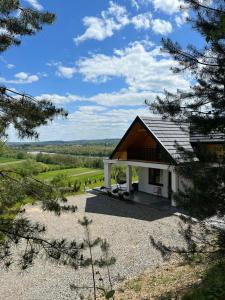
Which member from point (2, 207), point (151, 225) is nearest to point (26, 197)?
point (2, 207)

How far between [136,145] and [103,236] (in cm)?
858

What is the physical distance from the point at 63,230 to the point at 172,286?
6361 mm

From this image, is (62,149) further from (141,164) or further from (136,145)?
(141,164)

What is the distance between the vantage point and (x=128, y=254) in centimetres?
981

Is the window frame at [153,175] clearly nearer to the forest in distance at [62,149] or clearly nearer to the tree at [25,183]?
the forest in distance at [62,149]

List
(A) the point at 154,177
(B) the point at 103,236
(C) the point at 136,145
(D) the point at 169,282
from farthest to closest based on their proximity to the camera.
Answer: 1. (C) the point at 136,145
2. (A) the point at 154,177
3. (B) the point at 103,236
4. (D) the point at 169,282

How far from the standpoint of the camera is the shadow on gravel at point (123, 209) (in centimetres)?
1439

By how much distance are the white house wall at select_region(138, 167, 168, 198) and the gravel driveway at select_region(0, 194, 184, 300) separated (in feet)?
8.14

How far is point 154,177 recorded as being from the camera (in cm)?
1905

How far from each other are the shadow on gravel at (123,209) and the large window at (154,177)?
2631 mm

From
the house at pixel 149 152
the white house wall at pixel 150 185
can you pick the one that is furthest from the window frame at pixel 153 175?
the white house wall at pixel 150 185

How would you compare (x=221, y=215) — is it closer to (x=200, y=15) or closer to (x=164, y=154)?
(x=164, y=154)

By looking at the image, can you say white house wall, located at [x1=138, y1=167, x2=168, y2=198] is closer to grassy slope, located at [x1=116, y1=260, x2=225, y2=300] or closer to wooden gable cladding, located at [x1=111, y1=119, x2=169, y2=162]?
wooden gable cladding, located at [x1=111, y1=119, x2=169, y2=162]

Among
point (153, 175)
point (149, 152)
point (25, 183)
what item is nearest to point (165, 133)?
point (149, 152)
